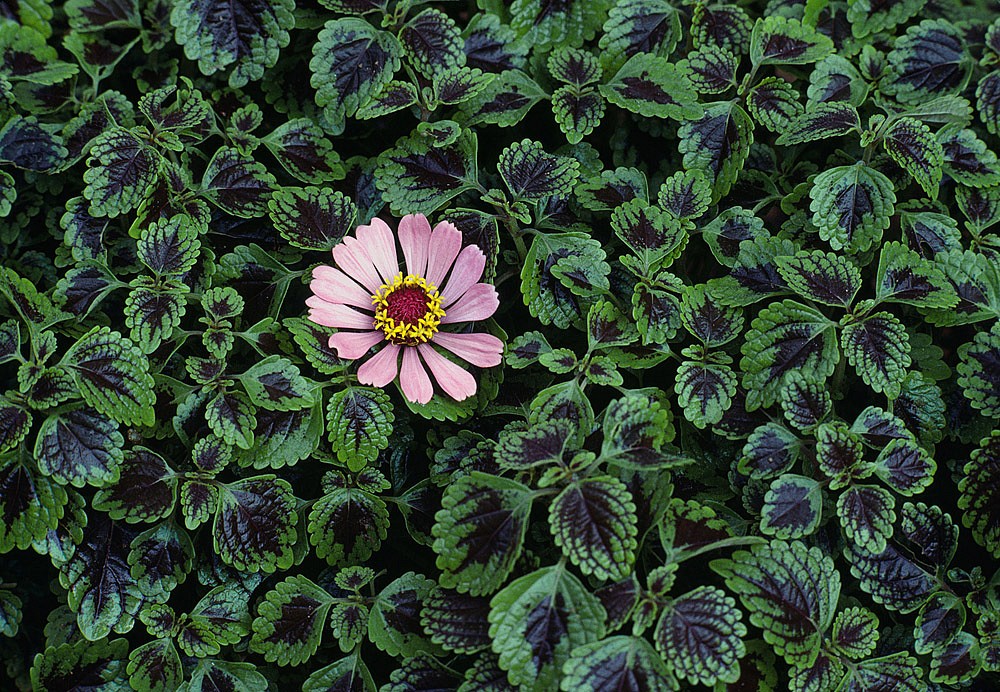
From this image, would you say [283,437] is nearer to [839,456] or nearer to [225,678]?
[225,678]

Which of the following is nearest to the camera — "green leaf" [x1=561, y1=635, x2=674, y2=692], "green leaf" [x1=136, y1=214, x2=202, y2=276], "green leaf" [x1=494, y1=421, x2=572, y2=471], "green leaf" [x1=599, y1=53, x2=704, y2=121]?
"green leaf" [x1=561, y1=635, x2=674, y2=692]

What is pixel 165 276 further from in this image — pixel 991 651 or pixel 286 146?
pixel 991 651

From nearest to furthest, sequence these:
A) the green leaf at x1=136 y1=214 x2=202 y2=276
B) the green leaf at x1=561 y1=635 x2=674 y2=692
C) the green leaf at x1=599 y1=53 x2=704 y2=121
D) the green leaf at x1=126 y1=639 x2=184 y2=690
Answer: the green leaf at x1=561 y1=635 x2=674 y2=692 < the green leaf at x1=126 y1=639 x2=184 y2=690 < the green leaf at x1=136 y1=214 x2=202 y2=276 < the green leaf at x1=599 y1=53 x2=704 y2=121

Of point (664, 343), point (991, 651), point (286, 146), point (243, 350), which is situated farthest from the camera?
point (286, 146)

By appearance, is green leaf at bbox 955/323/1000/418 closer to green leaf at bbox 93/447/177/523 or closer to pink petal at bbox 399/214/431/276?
pink petal at bbox 399/214/431/276

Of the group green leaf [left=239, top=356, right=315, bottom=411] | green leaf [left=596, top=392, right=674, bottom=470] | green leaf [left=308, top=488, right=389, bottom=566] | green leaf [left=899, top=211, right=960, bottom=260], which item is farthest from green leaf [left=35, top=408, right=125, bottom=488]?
green leaf [left=899, top=211, right=960, bottom=260]

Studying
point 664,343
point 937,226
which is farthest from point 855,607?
point 937,226
